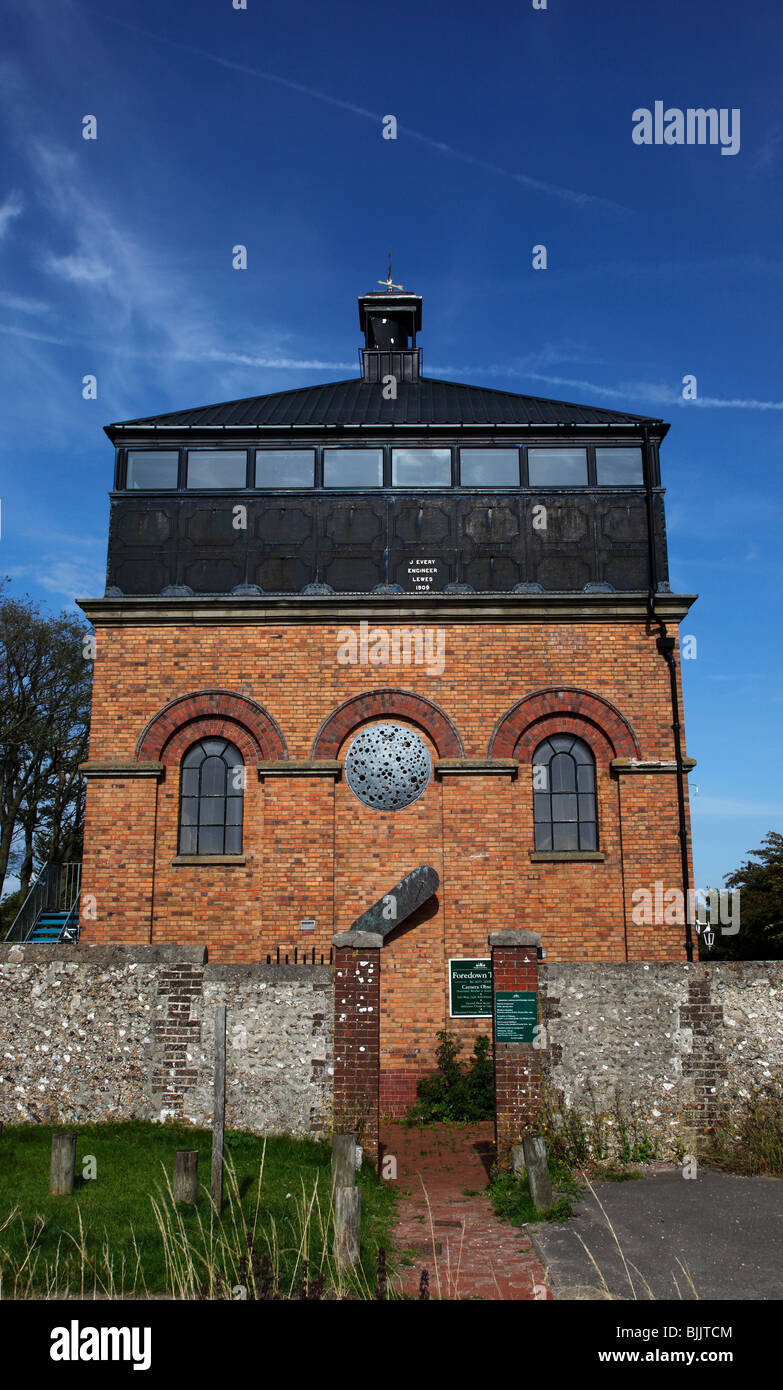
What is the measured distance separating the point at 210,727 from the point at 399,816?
3207 millimetres

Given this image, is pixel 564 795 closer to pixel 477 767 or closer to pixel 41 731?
pixel 477 767

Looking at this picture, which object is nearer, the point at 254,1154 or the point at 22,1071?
the point at 254,1154

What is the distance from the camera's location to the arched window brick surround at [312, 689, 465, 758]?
15.6 metres

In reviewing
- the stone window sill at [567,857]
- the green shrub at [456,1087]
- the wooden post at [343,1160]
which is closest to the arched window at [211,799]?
the green shrub at [456,1087]

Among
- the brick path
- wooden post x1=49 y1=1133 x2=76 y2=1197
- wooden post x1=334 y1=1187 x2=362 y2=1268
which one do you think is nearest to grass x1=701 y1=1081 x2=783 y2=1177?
the brick path

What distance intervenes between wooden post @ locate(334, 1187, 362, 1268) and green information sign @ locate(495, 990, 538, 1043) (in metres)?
3.17

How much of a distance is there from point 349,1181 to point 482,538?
35.0ft

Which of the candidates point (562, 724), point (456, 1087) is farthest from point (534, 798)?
point (456, 1087)

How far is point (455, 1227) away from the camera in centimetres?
864

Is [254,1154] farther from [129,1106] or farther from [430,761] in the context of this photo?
[430,761]

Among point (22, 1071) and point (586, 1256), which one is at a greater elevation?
point (22, 1071)

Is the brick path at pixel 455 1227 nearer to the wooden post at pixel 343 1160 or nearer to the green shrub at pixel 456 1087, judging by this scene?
the green shrub at pixel 456 1087
